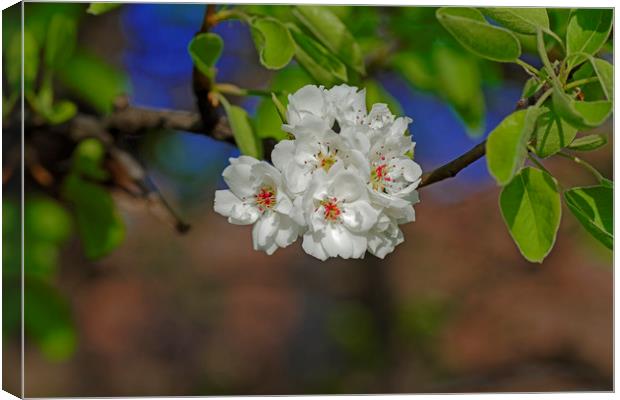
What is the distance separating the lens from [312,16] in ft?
→ 2.74

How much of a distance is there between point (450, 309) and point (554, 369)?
0.29 m

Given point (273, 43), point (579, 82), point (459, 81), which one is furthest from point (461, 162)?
point (459, 81)

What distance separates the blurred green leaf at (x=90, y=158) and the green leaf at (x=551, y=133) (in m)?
0.57

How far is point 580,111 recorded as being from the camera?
571 mm

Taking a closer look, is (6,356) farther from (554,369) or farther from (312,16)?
(554,369)

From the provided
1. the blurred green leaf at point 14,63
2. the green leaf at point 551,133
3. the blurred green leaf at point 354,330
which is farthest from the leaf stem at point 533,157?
the blurred green leaf at point 354,330

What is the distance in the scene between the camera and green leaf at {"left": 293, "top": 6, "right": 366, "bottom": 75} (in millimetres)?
816

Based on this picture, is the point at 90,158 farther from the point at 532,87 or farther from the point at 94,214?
the point at 532,87

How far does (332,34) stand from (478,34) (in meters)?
0.22

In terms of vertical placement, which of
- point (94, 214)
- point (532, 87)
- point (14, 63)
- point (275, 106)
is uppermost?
point (532, 87)

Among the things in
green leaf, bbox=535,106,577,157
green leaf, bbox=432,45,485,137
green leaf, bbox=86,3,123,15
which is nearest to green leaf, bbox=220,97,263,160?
green leaf, bbox=86,3,123,15

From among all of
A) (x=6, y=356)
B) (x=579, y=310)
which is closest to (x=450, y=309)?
(x=579, y=310)

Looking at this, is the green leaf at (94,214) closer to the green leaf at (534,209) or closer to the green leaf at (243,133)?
the green leaf at (243,133)

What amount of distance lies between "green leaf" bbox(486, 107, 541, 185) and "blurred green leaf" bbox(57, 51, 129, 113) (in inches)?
29.2
